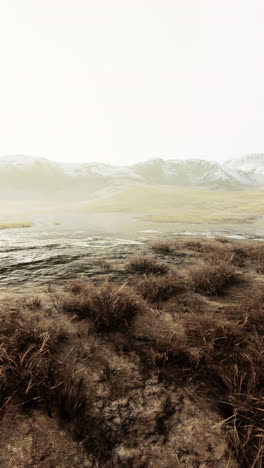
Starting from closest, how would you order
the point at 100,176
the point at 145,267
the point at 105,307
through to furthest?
the point at 105,307 < the point at 145,267 < the point at 100,176

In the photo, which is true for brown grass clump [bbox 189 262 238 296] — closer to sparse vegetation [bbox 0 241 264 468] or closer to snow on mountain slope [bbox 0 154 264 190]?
sparse vegetation [bbox 0 241 264 468]

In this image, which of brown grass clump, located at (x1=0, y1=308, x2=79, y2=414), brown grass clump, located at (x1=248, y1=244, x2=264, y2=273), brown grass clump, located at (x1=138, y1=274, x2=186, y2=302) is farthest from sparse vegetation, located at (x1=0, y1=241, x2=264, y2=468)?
brown grass clump, located at (x1=248, y1=244, x2=264, y2=273)

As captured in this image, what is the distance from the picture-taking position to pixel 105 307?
8.64ft

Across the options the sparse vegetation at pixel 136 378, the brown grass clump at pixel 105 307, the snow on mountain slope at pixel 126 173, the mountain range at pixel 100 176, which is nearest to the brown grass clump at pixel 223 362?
the sparse vegetation at pixel 136 378

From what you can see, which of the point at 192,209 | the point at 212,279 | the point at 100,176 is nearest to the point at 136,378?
the point at 212,279

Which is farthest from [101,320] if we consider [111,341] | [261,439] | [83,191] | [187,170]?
[187,170]

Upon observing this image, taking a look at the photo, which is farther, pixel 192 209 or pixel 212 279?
pixel 192 209

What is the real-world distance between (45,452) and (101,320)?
1.27m

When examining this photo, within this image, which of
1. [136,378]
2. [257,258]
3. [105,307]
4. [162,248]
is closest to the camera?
[136,378]

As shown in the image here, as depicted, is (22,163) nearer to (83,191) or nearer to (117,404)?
(83,191)

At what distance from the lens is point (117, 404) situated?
1.69 m

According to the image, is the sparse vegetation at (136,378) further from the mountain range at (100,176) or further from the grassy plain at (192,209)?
the mountain range at (100,176)

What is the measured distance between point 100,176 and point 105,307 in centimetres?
12486

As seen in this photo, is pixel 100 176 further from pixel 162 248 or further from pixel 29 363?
pixel 29 363
